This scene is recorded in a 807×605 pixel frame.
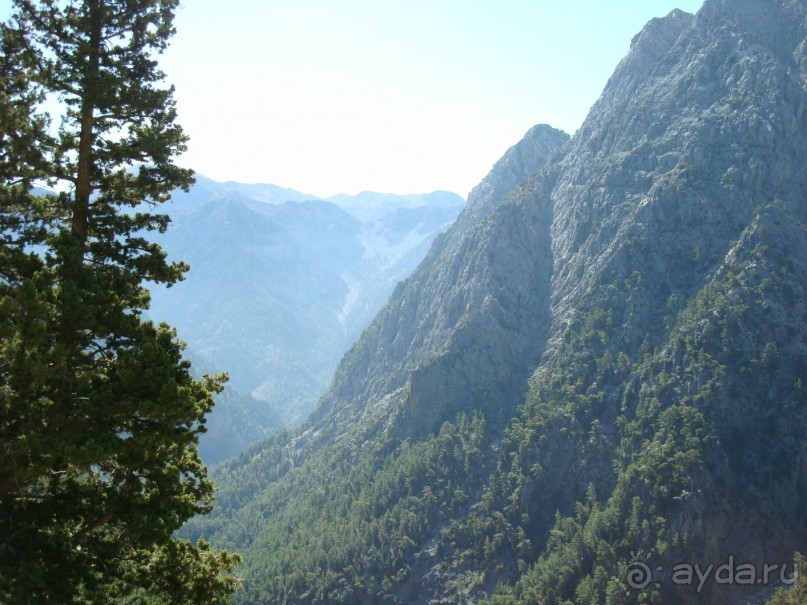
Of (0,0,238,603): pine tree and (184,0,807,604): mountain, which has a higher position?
(0,0,238,603): pine tree

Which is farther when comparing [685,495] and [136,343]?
[685,495]

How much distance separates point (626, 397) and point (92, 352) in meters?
138

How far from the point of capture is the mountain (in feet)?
375

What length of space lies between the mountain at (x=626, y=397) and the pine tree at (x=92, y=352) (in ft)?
352

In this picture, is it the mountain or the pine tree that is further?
the mountain

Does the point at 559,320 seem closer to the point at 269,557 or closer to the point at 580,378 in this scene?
the point at 580,378

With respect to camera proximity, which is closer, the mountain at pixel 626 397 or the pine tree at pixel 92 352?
the pine tree at pixel 92 352

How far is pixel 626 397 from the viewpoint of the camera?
14025 cm

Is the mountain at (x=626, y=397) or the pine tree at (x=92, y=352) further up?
the pine tree at (x=92, y=352)

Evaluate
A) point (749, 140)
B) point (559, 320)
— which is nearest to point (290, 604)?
point (559, 320)

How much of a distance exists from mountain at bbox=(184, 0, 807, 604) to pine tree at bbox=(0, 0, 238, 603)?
107294 millimetres

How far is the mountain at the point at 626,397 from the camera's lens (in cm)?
11419

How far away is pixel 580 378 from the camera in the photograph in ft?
500

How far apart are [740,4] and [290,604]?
8648 inches
